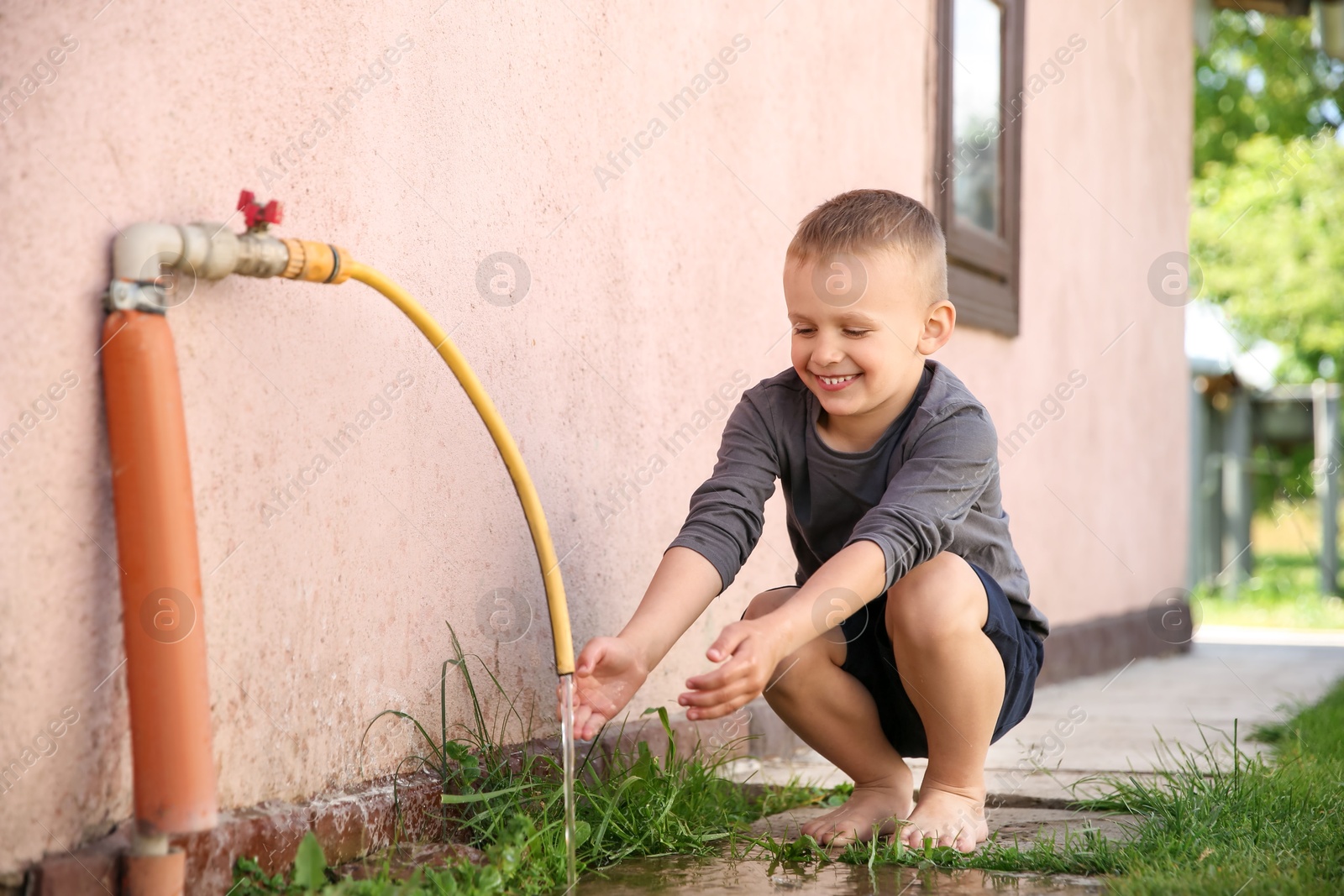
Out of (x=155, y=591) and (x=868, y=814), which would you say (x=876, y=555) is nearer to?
(x=868, y=814)

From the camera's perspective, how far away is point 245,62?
165 cm

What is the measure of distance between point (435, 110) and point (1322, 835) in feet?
5.72

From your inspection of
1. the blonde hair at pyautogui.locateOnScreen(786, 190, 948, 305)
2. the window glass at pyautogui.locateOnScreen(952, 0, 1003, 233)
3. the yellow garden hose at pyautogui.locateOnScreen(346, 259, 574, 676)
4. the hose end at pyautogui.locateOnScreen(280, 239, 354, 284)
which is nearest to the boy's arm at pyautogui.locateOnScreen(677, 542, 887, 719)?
the yellow garden hose at pyautogui.locateOnScreen(346, 259, 574, 676)

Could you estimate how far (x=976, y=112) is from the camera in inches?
165

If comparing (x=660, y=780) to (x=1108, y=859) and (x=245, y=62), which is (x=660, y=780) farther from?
(x=245, y=62)

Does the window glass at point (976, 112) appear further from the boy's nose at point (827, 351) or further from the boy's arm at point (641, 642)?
the boy's arm at point (641, 642)

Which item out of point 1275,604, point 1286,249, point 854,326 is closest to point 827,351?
point 854,326

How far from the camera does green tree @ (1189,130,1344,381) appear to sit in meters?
13.9

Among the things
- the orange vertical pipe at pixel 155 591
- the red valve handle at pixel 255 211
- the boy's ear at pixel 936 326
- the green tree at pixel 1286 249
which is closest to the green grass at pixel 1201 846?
the boy's ear at pixel 936 326

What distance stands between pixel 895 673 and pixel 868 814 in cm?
24

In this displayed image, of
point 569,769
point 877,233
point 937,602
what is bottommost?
point 569,769

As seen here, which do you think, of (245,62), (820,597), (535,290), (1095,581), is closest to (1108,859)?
(820,597)

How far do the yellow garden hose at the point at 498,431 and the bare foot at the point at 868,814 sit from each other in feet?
1.75

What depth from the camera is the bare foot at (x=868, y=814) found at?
201 centimetres
